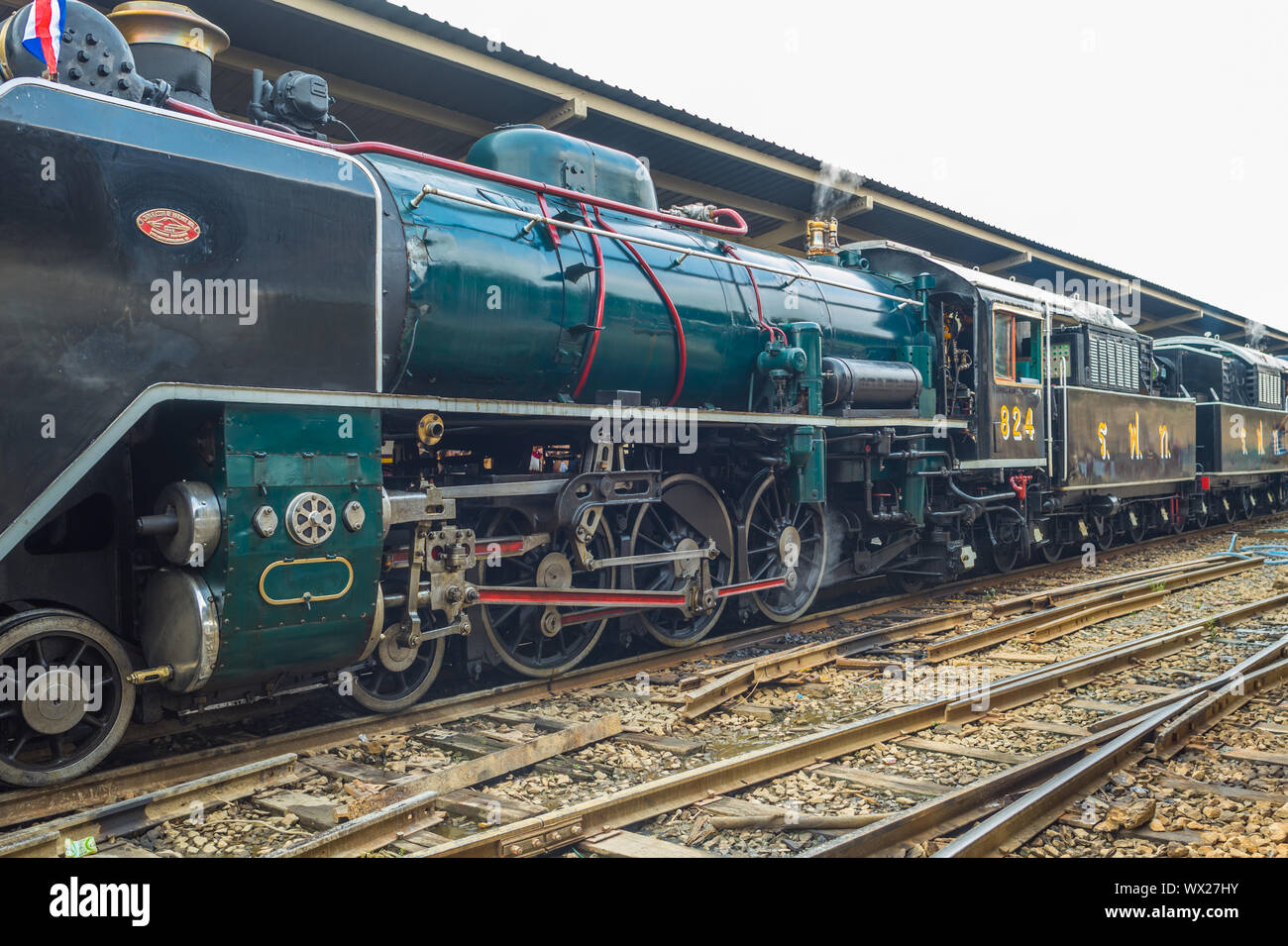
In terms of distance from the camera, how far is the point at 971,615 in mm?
8500

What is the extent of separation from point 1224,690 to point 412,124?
8.66 metres

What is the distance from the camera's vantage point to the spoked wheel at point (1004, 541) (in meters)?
10.5

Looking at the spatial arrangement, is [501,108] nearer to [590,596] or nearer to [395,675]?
Answer: [590,596]

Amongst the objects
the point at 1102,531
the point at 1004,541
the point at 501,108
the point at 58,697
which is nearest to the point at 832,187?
the point at 501,108

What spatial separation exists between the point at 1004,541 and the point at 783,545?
13.4 feet

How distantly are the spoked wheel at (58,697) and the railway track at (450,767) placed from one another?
123mm

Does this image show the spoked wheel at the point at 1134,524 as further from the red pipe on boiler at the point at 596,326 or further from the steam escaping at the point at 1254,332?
the steam escaping at the point at 1254,332

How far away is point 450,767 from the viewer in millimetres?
4219

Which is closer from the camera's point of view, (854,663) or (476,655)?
(476,655)

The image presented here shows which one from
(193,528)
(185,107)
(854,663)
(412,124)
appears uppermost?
(412,124)

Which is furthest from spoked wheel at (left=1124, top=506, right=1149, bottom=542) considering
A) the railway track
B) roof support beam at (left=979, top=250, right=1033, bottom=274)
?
the railway track

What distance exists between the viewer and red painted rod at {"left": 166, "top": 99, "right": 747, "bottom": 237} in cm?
441
